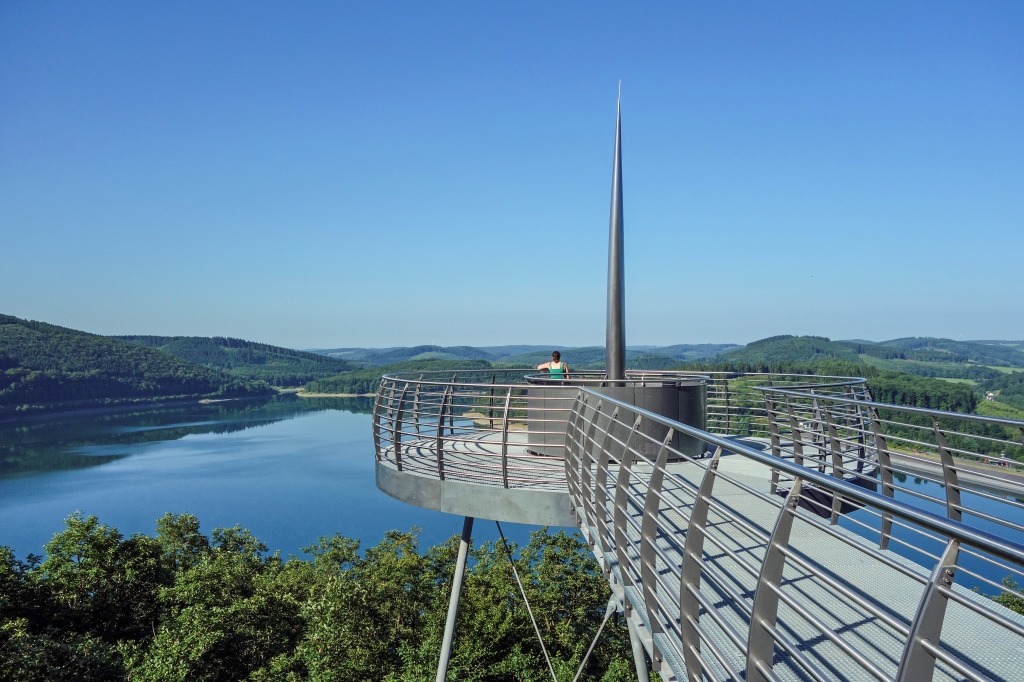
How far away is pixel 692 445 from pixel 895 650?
5811 mm

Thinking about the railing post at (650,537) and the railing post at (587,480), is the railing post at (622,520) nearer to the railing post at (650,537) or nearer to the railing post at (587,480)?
the railing post at (650,537)

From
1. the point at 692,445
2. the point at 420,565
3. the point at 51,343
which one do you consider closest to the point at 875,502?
the point at 692,445

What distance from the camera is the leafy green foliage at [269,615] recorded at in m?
16.5

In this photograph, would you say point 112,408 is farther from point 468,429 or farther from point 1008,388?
Result: point 1008,388

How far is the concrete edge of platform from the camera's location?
20.7 ft

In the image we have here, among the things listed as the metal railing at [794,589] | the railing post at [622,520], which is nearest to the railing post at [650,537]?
the metal railing at [794,589]

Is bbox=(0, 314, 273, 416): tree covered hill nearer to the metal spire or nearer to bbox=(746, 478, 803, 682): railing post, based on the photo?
the metal spire

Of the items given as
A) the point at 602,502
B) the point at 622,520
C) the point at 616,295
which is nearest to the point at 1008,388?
→ the point at 616,295

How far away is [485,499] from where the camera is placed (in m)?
6.73

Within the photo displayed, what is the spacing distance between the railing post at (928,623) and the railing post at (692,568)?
1031mm

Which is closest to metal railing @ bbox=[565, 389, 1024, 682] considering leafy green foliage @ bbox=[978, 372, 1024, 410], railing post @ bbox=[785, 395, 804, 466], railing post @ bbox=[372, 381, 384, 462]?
railing post @ bbox=[785, 395, 804, 466]

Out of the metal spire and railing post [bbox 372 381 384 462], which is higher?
the metal spire

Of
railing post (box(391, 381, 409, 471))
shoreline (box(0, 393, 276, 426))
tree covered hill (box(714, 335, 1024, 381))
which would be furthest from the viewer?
tree covered hill (box(714, 335, 1024, 381))

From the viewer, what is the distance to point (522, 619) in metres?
23.4
